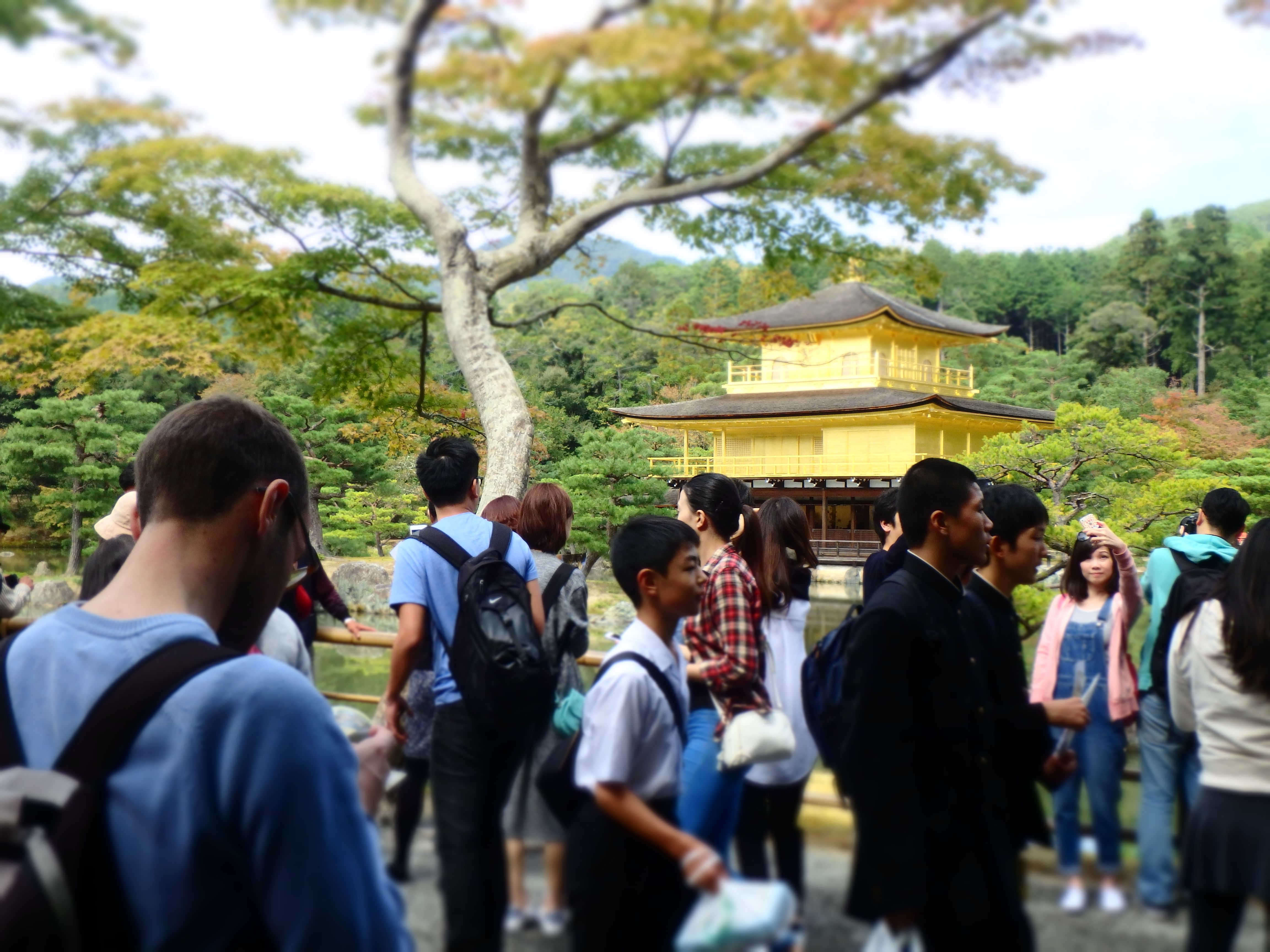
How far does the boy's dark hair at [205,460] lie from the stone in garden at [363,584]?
1337 centimetres

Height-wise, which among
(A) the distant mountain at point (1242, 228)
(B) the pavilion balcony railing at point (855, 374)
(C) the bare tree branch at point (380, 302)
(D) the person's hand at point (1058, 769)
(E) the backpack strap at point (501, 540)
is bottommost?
(D) the person's hand at point (1058, 769)

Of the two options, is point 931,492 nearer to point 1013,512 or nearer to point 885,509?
point 1013,512

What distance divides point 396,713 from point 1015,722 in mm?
1350

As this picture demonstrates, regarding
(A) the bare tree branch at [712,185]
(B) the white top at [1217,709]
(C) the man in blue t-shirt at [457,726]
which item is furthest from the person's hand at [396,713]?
(B) the white top at [1217,709]

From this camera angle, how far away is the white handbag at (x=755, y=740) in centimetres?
142

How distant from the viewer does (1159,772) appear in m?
1.46

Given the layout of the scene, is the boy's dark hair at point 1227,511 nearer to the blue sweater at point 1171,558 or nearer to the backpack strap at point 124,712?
the blue sweater at point 1171,558

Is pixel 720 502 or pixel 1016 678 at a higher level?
pixel 720 502

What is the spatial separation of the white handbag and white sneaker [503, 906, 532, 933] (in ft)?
1.15

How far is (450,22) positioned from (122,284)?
0.99 metres

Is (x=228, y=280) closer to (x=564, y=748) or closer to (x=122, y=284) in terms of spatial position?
(x=122, y=284)

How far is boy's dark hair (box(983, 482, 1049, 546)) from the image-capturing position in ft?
7.02

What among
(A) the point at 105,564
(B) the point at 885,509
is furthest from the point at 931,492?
(A) the point at 105,564

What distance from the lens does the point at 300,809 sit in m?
0.87
